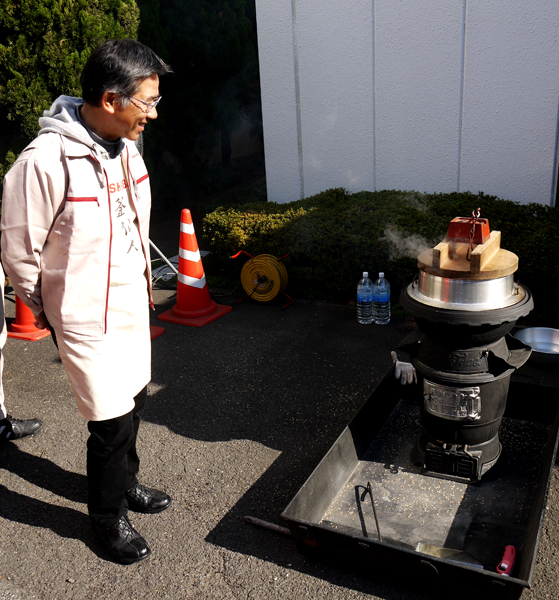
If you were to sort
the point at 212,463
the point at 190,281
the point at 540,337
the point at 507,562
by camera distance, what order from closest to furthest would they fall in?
the point at 507,562, the point at 212,463, the point at 540,337, the point at 190,281

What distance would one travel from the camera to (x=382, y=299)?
238 inches

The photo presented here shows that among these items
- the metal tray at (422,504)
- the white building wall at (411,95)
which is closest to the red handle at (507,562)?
the metal tray at (422,504)

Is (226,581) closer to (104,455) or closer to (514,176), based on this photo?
(104,455)

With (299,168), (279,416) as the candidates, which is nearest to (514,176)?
(299,168)

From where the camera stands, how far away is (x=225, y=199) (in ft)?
32.3

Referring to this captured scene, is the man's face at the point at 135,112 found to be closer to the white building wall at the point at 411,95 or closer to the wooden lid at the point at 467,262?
the wooden lid at the point at 467,262

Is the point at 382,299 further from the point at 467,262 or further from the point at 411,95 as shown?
the point at 467,262

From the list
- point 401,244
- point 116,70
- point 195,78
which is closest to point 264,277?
point 401,244

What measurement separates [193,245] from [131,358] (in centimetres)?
345

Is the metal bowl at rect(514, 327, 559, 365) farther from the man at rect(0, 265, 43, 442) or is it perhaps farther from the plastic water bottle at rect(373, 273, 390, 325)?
the man at rect(0, 265, 43, 442)

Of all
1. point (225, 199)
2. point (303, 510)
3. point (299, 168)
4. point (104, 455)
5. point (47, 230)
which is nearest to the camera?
point (47, 230)

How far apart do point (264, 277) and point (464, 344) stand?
3.60 m

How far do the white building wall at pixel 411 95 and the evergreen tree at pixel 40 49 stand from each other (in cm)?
231

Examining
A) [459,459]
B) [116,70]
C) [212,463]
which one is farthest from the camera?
[212,463]
